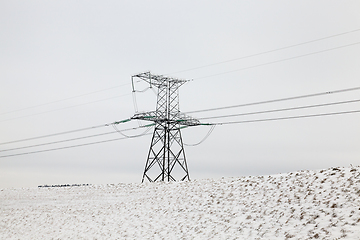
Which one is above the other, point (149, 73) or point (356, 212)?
point (149, 73)

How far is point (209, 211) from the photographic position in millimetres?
21859

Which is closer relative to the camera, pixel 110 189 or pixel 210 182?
pixel 210 182

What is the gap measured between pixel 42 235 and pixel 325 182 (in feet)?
67.7

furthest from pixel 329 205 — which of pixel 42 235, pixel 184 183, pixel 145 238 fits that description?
pixel 42 235

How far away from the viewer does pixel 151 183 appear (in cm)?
3184

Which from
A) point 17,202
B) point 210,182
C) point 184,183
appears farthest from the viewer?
point 17,202

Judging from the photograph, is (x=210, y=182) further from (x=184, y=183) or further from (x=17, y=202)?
(x=17, y=202)

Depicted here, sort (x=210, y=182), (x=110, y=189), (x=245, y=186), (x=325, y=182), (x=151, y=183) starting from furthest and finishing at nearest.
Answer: (x=110, y=189) < (x=151, y=183) < (x=210, y=182) < (x=245, y=186) < (x=325, y=182)

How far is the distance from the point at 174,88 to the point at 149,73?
3.08 meters

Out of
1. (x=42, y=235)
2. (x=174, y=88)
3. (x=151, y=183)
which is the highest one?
(x=174, y=88)

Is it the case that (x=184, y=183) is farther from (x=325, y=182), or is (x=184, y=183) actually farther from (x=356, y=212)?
(x=356, y=212)

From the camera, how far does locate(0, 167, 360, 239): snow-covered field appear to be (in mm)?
16875

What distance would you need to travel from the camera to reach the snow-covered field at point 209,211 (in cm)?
1688

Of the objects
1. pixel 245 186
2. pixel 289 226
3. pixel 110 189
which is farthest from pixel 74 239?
pixel 289 226
